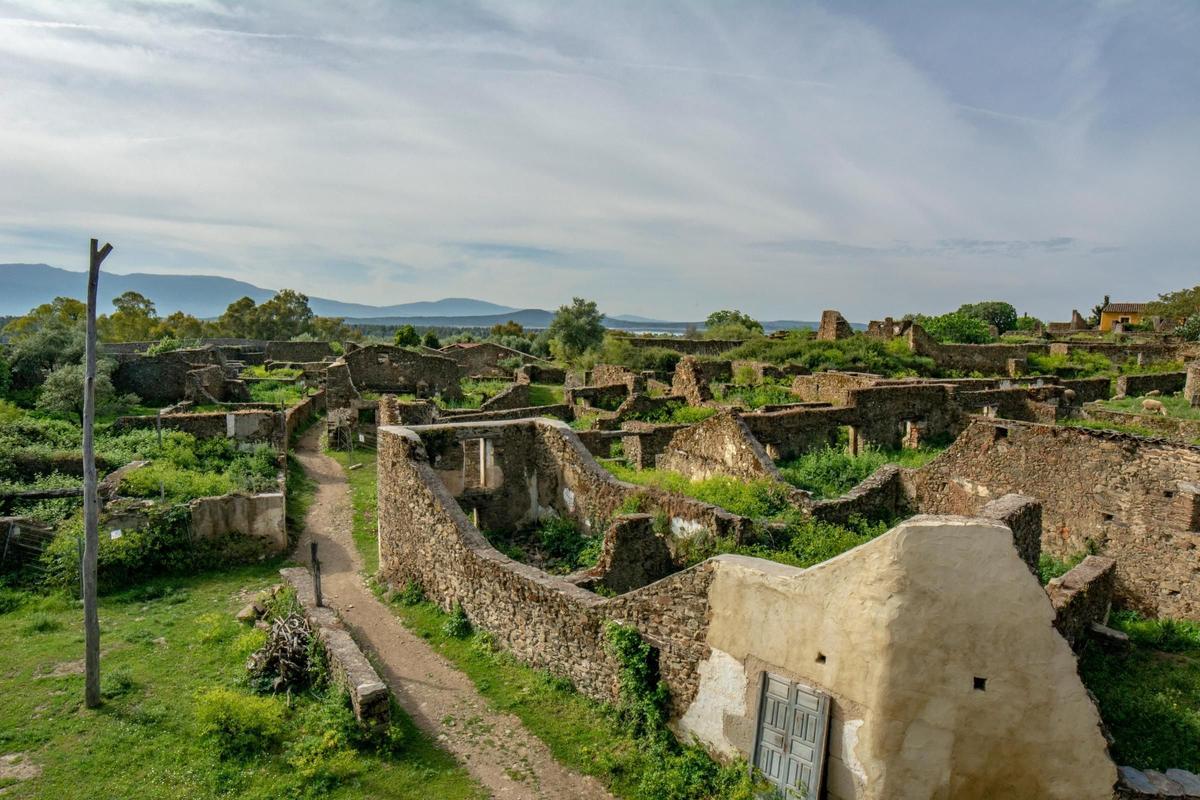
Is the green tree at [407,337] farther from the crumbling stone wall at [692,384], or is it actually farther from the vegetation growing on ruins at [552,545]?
the vegetation growing on ruins at [552,545]

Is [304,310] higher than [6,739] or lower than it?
higher

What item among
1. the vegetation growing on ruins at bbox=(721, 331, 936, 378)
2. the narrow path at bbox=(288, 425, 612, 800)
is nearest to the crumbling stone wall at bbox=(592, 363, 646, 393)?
the vegetation growing on ruins at bbox=(721, 331, 936, 378)

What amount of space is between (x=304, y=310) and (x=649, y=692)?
8972cm

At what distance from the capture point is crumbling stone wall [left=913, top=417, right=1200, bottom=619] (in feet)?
36.7

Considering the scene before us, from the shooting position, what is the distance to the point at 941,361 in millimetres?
38406

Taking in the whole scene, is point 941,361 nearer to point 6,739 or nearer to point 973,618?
point 973,618

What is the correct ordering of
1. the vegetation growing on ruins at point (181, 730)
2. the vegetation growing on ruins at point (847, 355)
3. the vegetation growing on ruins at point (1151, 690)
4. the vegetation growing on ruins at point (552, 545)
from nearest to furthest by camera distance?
the vegetation growing on ruins at point (1151, 690)
the vegetation growing on ruins at point (181, 730)
the vegetation growing on ruins at point (552, 545)
the vegetation growing on ruins at point (847, 355)

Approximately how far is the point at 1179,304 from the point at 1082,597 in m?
61.0

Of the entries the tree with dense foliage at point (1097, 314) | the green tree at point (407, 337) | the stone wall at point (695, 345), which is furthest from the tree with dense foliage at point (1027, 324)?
the green tree at point (407, 337)

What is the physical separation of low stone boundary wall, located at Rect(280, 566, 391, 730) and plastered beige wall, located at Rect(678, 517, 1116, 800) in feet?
18.3

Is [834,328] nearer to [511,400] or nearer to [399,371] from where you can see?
[511,400]

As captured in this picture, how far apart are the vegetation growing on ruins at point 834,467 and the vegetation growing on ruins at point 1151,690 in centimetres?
495

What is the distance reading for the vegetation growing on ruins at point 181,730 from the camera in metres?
7.72

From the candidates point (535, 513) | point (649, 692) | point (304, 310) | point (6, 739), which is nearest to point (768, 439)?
point (535, 513)
